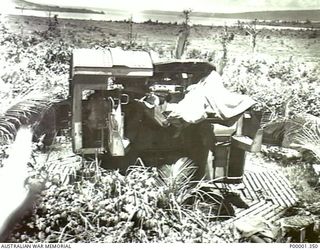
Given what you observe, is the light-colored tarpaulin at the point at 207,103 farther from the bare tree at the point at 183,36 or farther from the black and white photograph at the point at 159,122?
the bare tree at the point at 183,36

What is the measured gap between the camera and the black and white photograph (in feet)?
4.74

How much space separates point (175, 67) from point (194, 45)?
0.11 metres

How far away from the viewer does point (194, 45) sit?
1511mm

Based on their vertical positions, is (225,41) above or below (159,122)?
above

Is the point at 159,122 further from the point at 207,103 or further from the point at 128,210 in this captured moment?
the point at 128,210

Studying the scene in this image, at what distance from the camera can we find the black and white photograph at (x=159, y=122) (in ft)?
4.74

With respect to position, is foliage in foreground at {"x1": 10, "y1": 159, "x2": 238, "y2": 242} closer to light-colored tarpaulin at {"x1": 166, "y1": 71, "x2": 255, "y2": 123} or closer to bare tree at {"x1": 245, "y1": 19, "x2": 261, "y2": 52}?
light-colored tarpaulin at {"x1": 166, "y1": 71, "x2": 255, "y2": 123}

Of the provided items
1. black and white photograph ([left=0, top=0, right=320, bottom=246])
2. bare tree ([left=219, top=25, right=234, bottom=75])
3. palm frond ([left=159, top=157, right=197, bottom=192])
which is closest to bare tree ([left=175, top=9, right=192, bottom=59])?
black and white photograph ([left=0, top=0, right=320, bottom=246])

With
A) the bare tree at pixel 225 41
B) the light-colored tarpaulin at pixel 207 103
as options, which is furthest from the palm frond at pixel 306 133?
the bare tree at pixel 225 41

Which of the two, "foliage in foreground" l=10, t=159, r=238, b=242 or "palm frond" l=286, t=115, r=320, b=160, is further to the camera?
"palm frond" l=286, t=115, r=320, b=160

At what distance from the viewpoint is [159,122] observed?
1.49 meters

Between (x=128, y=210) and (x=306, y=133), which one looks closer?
(x=128, y=210)

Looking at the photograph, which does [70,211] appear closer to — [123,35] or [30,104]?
[30,104]

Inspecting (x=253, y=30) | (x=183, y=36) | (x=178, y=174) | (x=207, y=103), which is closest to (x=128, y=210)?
(x=178, y=174)
